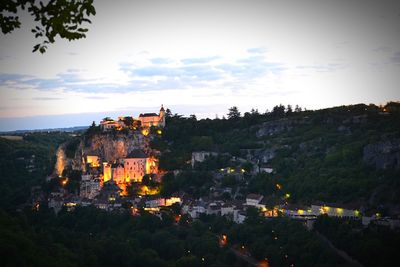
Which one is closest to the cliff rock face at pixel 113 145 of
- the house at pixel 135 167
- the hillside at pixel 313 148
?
the hillside at pixel 313 148

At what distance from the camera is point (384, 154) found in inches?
2061

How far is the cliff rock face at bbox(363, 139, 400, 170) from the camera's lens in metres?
51.0

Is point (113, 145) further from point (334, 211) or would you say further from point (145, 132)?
point (334, 211)

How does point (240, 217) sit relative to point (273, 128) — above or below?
below

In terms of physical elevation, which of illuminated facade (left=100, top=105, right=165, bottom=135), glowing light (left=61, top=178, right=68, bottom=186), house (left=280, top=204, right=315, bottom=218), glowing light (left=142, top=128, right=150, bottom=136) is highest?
illuminated facade (left=100, top=105, right=165, bottom=135)

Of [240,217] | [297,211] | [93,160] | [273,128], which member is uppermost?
[273,128]

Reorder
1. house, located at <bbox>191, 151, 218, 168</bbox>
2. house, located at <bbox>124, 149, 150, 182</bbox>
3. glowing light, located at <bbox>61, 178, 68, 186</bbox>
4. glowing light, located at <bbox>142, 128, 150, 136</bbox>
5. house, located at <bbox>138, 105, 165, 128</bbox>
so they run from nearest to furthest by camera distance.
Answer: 1. house, located at <bbox>124, 149, 150, 182</bbox>
2. glowing light, located at <bbox>61, 178, 68, 186</bbox>
3. house, located at <bbox>191, 151, 218, 168</bbox>
4. glowing light, located at <bbox>142, 128, 150, 136</bbox>
5. house, located at <bbox>138, 105, 165, 128</bbox>

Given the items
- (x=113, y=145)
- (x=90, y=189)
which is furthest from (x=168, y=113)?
(x=90, y=189)

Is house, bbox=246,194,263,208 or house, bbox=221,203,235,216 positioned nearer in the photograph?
house, bbox=221,203,235,216

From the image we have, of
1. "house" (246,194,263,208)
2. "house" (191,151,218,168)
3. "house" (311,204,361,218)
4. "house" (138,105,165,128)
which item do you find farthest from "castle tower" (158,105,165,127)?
"house" (311,204,361,218)

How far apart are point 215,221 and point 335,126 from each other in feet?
81.2

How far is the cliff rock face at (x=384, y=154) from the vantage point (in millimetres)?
51031

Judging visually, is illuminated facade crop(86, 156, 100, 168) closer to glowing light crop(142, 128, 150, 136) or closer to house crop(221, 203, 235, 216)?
glowing light crop(142, 128, 150, 136)

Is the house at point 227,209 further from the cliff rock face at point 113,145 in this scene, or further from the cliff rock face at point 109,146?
the cliff rock face at point 113,145
